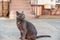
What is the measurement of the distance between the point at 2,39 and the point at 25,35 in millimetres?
634

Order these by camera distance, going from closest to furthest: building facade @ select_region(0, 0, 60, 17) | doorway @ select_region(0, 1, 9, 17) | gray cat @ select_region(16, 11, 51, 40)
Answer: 1. gray cat @ select_region(16, 11, 51, 40)
2. building facade @ select_region(0, 0, 60, 17)
3. doorway @ select_region(0, 1, 9, 17)

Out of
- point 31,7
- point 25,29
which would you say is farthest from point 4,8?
point 25,29

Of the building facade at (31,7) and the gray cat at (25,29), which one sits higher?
the building facade at (31,7)

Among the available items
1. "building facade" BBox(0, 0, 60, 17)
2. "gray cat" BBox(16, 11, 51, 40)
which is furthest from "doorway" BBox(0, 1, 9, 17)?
"gray cat" BBox(16, 11, 51, 40)

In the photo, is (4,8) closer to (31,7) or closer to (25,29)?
(31,7)

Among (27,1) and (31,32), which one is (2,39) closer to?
(31,32)

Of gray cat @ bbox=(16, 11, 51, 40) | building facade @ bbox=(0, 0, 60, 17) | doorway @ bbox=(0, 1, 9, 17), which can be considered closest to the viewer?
gray cat @ bbox=(16, 11, 51, 40)

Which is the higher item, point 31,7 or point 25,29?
point 31,7

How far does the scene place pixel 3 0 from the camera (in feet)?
25.0

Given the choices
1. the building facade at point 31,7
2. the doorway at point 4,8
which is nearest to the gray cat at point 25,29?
the building facade at point 31,7

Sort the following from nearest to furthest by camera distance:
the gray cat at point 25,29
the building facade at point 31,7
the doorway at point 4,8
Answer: the gray cat at point 25,29
the building facade at point 31,7
the doorway at point 4,8

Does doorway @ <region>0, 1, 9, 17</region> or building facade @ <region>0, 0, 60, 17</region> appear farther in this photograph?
doorway @ <region>0, 1, 9, 17</region>

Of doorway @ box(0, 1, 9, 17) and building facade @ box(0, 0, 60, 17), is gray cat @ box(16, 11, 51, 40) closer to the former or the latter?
building facade @ box(0, 0, 60, 17)

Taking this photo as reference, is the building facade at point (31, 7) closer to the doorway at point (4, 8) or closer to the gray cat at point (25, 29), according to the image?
the doorway at point (4, 8)
